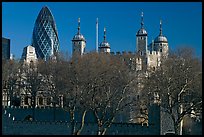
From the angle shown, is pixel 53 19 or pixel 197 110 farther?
pixel 53 19

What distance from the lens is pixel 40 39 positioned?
98.3m

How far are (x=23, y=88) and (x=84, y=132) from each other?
15864mm

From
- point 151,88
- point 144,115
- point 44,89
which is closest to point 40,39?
point 44,89

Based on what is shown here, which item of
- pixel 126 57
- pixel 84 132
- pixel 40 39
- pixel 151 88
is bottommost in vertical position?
pixel 84 132

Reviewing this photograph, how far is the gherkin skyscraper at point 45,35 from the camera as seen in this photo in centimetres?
9712

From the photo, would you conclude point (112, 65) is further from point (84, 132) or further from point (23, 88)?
point (23, 88)

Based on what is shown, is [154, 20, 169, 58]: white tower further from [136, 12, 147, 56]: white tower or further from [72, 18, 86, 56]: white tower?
[72, 18, 86, 56]: white tower

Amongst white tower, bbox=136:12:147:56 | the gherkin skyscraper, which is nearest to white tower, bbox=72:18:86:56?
white tower, bbox=136:12:147:56

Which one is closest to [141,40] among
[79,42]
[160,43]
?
[160,43]

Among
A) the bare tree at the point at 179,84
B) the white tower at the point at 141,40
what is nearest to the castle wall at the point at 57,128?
the bare tree at the point at 179,84

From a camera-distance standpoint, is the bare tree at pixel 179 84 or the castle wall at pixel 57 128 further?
the castle wall at pixel 57 128

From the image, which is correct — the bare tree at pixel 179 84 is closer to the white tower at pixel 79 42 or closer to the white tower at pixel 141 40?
the white tower at pixel 141 40

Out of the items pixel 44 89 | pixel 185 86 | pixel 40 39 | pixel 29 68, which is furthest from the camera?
pixel 40 39

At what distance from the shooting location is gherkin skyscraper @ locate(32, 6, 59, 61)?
3824 inches
